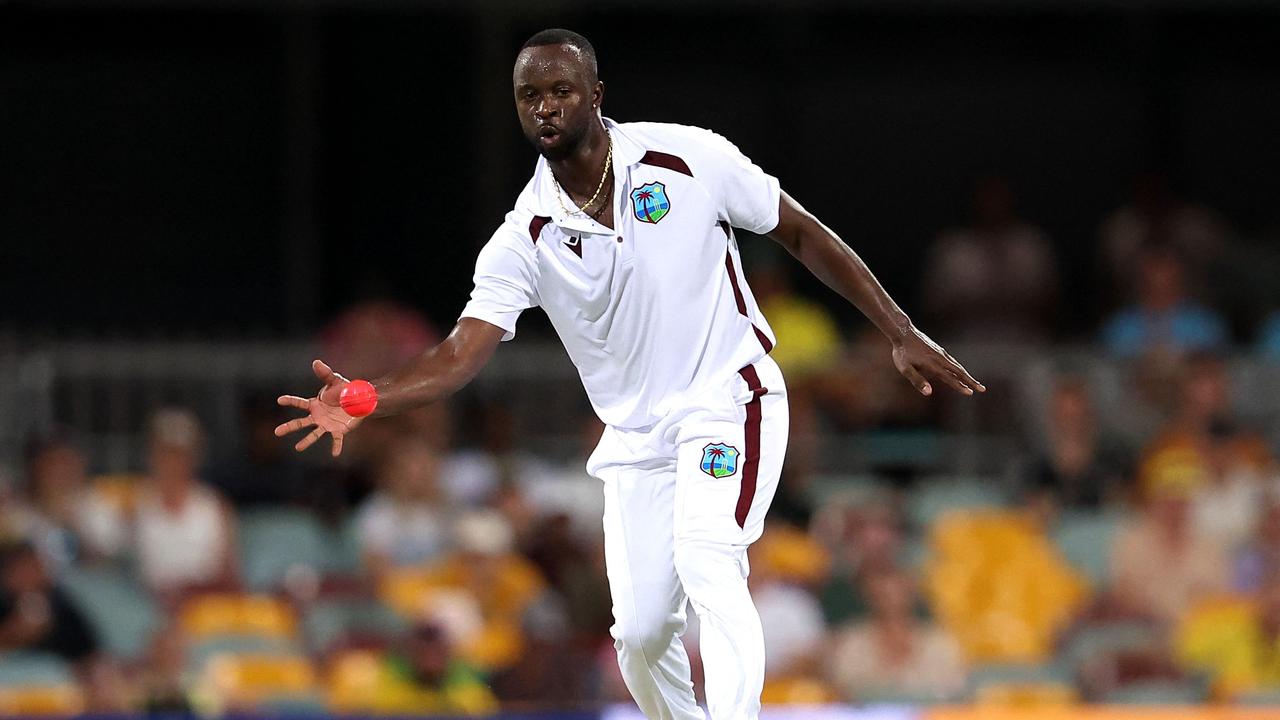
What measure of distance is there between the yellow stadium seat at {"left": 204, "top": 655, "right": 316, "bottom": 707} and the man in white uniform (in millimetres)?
3471

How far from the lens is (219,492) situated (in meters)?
9.82

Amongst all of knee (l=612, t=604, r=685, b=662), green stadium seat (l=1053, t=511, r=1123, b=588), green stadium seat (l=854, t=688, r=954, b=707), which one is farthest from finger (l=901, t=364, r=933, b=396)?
green stadium seat (l=1053, t=511, r=1123, b=588)

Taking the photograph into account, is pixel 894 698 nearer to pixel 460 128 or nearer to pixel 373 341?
pixel 373 341

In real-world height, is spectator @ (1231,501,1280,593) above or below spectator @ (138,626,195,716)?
above

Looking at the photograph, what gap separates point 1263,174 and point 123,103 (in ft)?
26.3

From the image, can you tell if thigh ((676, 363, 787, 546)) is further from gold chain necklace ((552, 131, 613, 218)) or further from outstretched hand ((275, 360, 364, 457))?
outstretched hand ((275, 360, 364, 457))

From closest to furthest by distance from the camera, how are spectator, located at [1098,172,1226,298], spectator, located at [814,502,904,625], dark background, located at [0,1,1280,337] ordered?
spectator, located at [814,502,904,625], spectator, located at [1098,172,1226,298], dark background, located at [0,1,1280,337]

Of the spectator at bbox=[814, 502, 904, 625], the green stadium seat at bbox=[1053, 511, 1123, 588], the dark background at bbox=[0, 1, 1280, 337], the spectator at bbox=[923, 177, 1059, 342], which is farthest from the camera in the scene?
the dark background at bbox=[0, 1, 1280, 337]

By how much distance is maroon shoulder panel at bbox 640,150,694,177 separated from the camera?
5289 mm

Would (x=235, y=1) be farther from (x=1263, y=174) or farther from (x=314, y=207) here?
(x=1263, y=174)

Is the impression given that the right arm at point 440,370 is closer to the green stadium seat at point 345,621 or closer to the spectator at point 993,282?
the green stadium seat at point 345,621

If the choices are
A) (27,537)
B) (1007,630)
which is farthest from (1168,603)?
(27,537)

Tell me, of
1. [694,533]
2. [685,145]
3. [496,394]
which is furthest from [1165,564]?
[685,145]

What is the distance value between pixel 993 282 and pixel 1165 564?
3.04m
